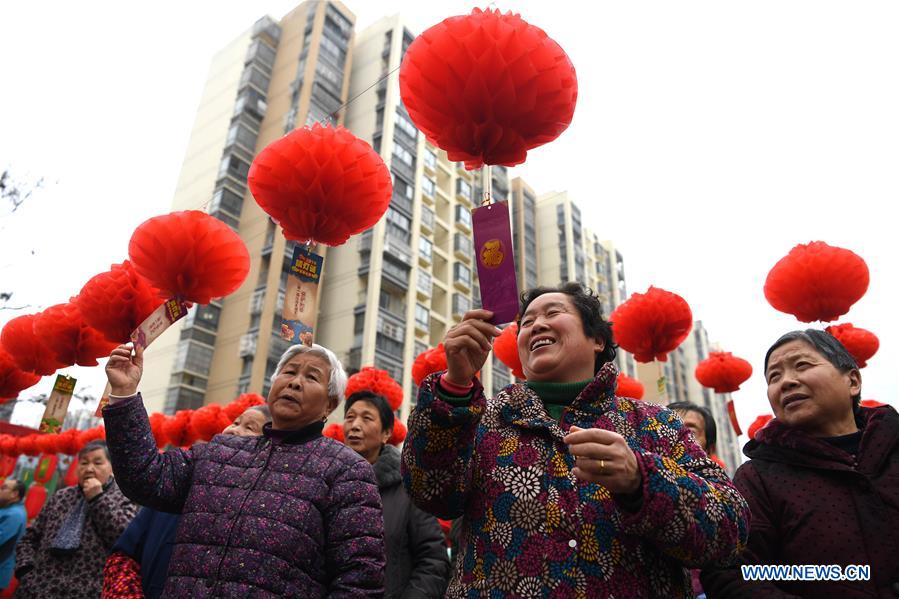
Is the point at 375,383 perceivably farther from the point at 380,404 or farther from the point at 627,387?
the point at 627,387

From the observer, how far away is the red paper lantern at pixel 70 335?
144 inches

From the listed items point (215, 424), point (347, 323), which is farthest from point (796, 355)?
point (347, 323)

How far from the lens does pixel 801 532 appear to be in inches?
70.5

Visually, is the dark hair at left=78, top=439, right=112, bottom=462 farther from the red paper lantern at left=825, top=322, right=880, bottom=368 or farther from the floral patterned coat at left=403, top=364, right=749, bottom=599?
the red paper lantern at left=825, top=322, right=880, bottom=368

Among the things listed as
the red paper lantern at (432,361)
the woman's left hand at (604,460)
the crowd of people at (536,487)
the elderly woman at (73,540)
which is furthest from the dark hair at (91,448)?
the woman's left hand at (604,460)

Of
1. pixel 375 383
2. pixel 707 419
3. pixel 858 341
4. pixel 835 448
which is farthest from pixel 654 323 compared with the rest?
pixel 835 448

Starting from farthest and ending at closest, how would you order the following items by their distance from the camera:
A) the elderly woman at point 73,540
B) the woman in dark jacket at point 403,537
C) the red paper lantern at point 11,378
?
the red paper lantern at point 11,378 < the elderly woman at point 73,540 < the woman in dark jacket at point 403,537

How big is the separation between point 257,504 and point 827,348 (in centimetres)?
208

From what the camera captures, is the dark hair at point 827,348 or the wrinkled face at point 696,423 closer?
the dark hair at point 827,348

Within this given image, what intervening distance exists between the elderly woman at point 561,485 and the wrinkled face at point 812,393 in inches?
27.3

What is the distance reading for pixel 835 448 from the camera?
191cm

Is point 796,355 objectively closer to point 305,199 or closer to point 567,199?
point 305,199

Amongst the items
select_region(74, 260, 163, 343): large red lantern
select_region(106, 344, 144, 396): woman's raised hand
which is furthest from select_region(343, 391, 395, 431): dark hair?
select_region(106, 344, 144, 396): woman's raised hand

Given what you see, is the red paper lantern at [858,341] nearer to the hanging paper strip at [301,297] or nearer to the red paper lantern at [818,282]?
the red paper lantern at [818,282]
